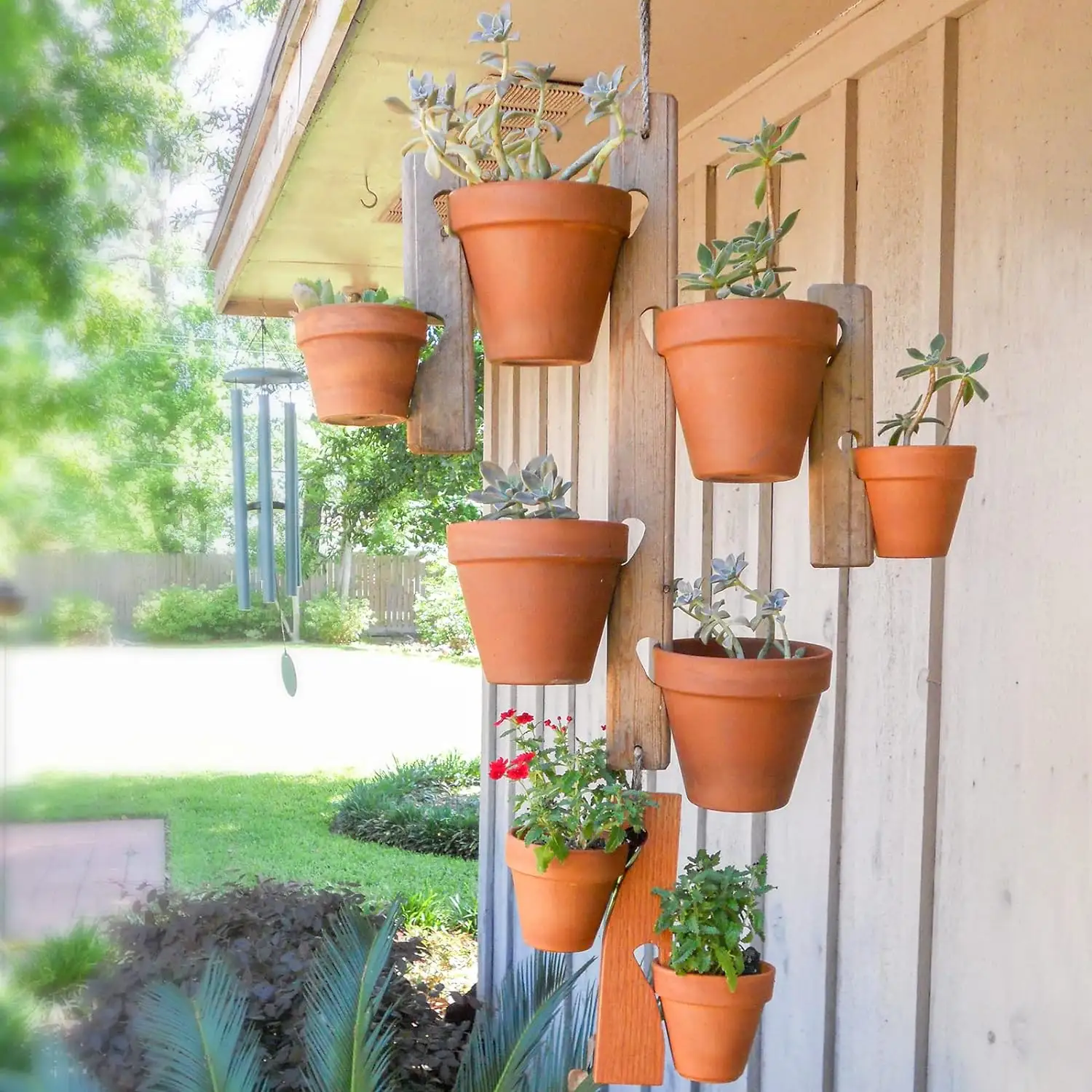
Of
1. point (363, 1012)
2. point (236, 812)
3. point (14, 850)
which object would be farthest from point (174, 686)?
point (363, 1012)

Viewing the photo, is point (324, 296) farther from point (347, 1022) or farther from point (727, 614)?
point (347, 1022)

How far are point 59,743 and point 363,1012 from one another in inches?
204

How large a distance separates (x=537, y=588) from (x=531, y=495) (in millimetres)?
70

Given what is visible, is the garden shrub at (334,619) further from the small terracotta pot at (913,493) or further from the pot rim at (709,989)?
the small terracotta pot at (913,493)

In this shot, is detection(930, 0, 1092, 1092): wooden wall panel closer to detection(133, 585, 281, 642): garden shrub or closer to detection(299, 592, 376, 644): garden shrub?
detection(133, 585, 281, 642): garden shrub

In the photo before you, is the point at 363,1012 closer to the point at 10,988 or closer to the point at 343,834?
the point at 10,988

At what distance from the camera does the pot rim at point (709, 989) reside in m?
0.82

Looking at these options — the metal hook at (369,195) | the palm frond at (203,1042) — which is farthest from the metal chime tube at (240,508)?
the palm frond at (203,1042)

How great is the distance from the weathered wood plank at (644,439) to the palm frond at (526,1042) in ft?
2.85

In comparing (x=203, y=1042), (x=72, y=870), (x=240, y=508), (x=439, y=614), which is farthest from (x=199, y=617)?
(x=203, y=1042)

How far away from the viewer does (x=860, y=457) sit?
79 cm

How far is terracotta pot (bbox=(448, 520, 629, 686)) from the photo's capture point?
0.72 m

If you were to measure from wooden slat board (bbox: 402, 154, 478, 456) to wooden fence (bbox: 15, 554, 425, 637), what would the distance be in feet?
14.9

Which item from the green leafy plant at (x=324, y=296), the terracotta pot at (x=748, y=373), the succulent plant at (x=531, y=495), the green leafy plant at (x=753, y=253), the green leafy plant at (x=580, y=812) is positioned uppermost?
the green leafy plant at (x=753, y=253)
